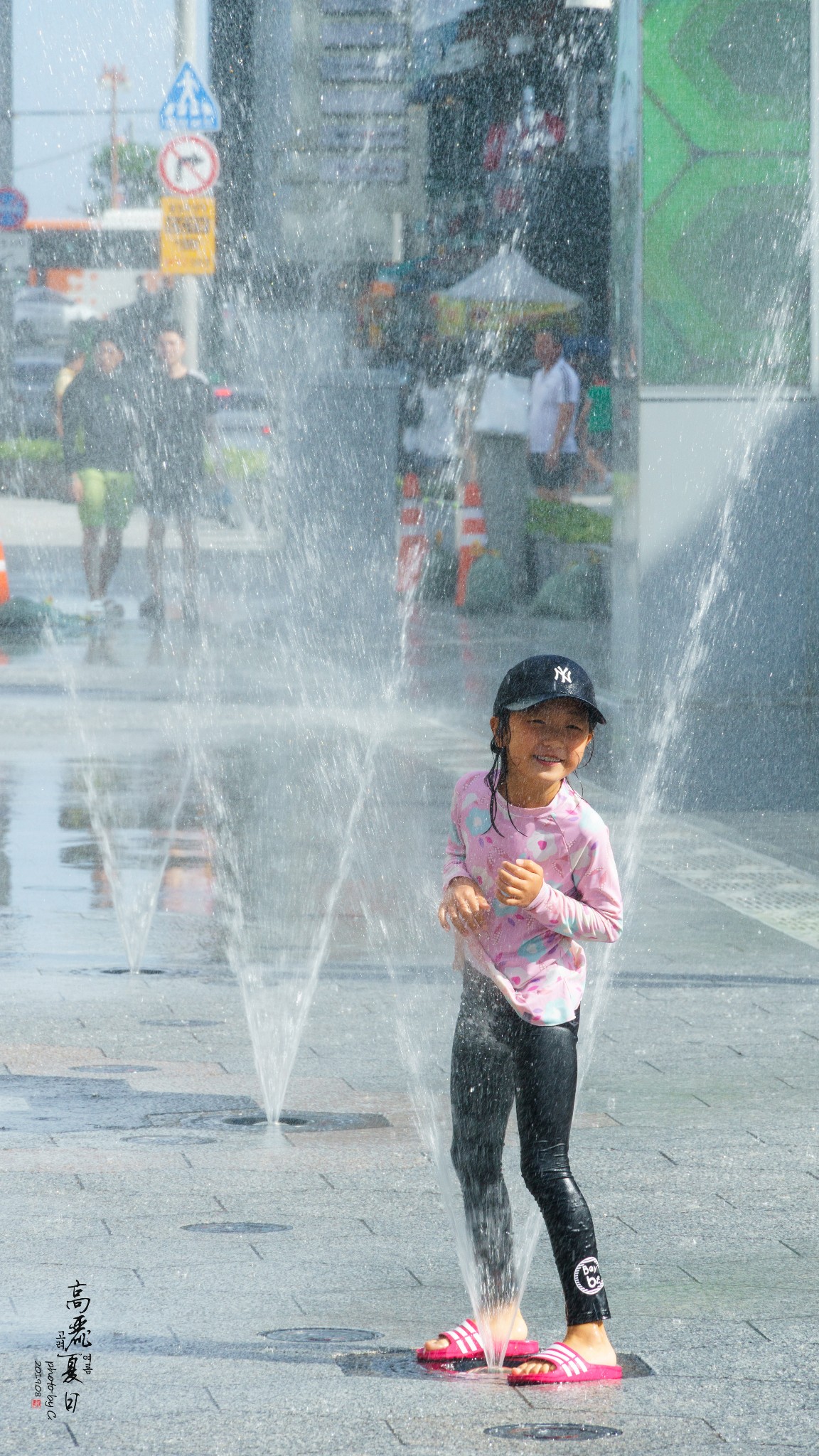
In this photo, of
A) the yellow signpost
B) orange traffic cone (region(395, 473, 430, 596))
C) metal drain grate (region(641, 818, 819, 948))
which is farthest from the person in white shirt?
metal drain grate (region(641, 818, 819, 948))

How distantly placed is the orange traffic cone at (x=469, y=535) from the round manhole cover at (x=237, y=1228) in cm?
1567

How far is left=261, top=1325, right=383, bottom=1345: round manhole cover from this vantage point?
4223mm

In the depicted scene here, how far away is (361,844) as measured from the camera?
32.3 ft

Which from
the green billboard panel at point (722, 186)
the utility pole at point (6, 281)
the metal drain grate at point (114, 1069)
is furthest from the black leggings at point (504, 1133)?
the utility pole at point (6, 281)

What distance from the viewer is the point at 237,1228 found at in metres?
4.90

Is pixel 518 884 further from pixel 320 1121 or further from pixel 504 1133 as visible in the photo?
pixel 320 1121

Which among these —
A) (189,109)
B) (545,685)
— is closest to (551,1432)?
(545,685)

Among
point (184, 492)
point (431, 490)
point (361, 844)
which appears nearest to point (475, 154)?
point (431, 490)

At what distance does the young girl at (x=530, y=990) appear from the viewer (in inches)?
160

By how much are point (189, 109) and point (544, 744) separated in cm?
2173

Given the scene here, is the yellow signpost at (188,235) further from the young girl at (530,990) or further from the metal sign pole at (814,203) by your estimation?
the young girl at (530,990)

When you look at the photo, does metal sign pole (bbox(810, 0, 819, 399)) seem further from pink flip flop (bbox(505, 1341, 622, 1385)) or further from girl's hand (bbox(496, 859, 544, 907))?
pink flip flop (bbox(505, 1341, 622, 1385))

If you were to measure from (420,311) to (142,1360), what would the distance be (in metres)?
27.7

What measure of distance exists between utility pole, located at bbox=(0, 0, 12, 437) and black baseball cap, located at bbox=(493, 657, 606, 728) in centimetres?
3221
